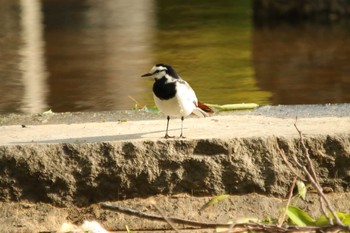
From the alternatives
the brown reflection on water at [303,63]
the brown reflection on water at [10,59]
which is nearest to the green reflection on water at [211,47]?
the brown reflection on water at [303,63]

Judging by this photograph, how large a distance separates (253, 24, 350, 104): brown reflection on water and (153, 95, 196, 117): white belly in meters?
3.03

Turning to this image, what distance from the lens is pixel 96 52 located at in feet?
36.9

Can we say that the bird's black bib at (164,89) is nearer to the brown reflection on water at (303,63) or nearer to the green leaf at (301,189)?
the green leaf at (301,189)

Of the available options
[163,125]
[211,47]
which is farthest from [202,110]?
[211,47]

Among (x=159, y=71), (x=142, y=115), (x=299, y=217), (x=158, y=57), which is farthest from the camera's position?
(x=158, y=57)

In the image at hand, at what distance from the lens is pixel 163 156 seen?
5.00 meters

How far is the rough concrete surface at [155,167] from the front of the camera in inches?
196

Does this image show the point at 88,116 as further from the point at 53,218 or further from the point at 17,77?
the point at 17,77

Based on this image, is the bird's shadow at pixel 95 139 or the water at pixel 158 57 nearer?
the bird's shadow at pixel 95 139

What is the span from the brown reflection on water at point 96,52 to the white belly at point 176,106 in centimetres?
293

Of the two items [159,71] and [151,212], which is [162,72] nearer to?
[159,71]

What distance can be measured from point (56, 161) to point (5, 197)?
0.32 meters

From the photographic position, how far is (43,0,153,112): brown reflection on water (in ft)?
28.8

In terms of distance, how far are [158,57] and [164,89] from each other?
551 centimetres
